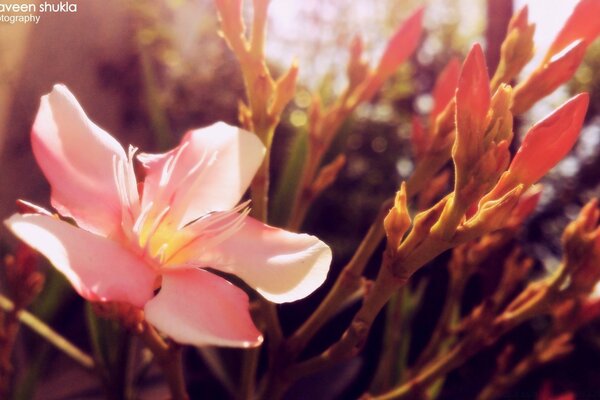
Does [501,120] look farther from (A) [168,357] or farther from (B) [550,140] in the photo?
(A) [168,357]

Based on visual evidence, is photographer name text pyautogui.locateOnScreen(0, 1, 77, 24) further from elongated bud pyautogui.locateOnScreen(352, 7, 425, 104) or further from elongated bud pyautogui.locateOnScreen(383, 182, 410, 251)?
elongated bud pyautogui.locateOnScreen(383, 182, 410, 251)

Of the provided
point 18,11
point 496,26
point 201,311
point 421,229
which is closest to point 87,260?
point 201,311

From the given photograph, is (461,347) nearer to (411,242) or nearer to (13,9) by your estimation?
(411,242)

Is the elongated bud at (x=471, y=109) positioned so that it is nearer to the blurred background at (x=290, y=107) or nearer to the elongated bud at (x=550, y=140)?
the elongated bud at (x=550, y=140)

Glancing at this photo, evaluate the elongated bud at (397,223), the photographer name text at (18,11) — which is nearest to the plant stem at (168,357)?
the elongated bud at (397,223)

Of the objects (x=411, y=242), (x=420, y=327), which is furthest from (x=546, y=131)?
(x=420, y=327)

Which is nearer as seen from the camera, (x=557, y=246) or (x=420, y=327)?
(x=420, y=327)

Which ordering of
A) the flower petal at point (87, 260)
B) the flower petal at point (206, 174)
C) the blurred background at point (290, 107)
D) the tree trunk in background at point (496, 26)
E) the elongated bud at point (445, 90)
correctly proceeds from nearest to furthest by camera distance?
1. the flower petal at point (87, 260)
2. the flower petal at point (206, 174)
3. the elongated bud at point (445, 90)
4. the tree trunk in background at point (496, 26)
5. the blurred background at point (290, 107)
